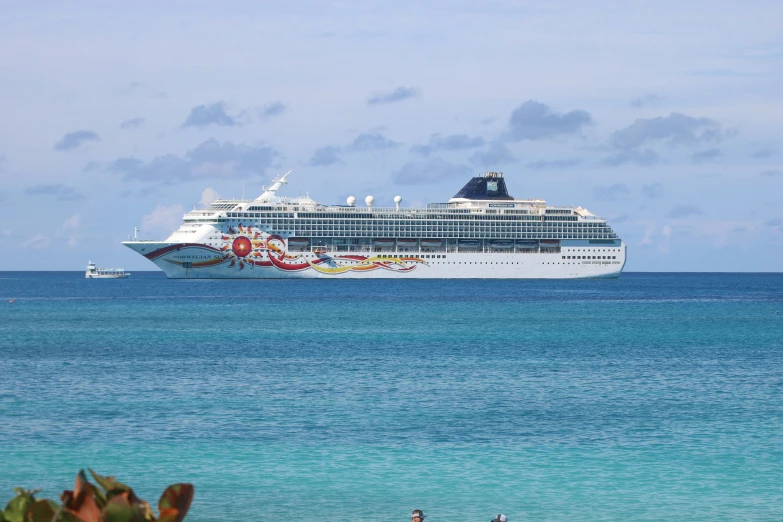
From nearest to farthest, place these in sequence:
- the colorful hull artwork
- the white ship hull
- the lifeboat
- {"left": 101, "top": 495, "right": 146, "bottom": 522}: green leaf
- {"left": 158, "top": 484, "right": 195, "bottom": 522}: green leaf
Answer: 1. {"left": 101, "top": 495, "right": 146, "bottom": 522}: green leaf
2. {"left": 158, "top": 484, "right": 195, "bottom": 522}: green leaf
3. the colorful hull artwork
4. the white ship hull
5. the lifeboat

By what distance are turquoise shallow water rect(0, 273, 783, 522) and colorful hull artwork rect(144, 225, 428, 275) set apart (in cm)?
4953

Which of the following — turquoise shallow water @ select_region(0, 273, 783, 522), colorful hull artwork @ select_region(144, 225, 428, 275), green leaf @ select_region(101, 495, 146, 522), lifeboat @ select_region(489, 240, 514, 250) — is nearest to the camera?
green leaf @ select_region(101, 495, 146, 522)

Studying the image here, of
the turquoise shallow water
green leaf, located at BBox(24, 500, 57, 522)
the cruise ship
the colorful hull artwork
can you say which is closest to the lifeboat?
the cruise ship

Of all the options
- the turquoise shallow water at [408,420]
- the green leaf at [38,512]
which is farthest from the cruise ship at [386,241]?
the green leaf at [38,512]

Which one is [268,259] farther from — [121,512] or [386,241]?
[121,512]

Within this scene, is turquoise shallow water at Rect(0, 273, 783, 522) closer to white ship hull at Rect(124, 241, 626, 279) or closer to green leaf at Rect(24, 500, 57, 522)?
green leaf at Rect(24, 500, 57, 522)

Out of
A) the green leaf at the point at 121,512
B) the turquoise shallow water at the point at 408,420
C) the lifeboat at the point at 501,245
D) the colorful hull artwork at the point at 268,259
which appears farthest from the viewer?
the lifeboat at the point at 501,245

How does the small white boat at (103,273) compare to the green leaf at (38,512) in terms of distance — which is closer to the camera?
the green leaf at (38,512)

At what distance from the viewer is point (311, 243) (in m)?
106

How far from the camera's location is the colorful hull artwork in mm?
101375

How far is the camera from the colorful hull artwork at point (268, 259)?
10138cm

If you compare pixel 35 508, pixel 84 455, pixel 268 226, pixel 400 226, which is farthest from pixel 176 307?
pixel 35 508

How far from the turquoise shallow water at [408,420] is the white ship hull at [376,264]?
4994 cm

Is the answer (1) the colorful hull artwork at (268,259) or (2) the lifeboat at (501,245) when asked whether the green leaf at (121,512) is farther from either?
(2) the lifeboat at (501,245)
